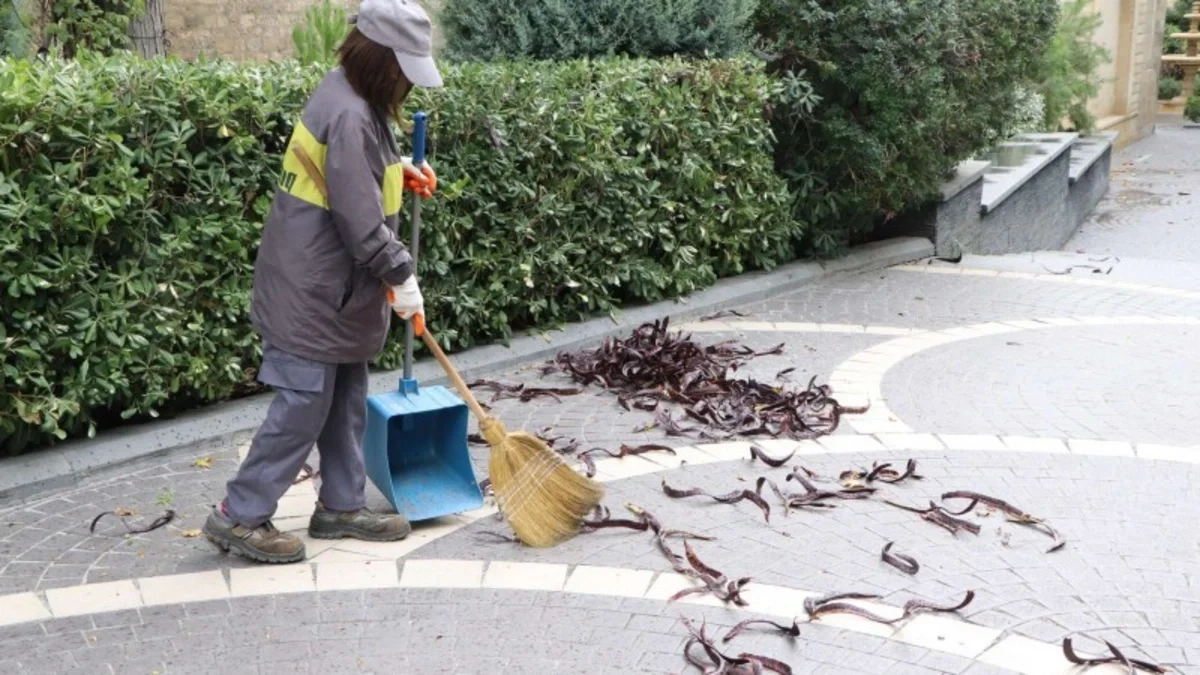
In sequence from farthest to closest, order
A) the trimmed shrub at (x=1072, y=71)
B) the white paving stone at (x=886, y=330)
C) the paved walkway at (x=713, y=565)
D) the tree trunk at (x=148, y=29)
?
the trimmed shrub at (x=1072, y=71), the tree trunk at (x=148, y=29), the white paving stone at (x=886, y=330), the paved walkway at (x=713, y=565)

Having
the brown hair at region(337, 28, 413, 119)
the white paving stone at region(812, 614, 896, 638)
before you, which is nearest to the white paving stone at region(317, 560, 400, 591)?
the white paving stone at region(812, 614, 896, 638)

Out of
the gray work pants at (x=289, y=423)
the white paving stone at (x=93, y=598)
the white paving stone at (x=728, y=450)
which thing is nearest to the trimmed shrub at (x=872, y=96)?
Answer: the white paving stone at (x=728, y=450)

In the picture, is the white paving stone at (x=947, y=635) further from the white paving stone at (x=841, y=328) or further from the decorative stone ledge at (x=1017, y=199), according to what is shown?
the decorative stone ledge at (x=1017, y=199)

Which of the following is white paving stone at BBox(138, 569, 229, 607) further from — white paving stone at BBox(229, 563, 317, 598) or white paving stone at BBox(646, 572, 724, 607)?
white paving stone at BBox(646, 572, 724, 607)

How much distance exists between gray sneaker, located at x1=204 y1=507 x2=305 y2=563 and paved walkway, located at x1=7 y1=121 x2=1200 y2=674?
0.21ft

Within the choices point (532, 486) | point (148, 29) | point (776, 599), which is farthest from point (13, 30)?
point (776, 599)

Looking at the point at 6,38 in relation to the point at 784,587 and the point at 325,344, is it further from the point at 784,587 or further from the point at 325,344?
the point at 784,587

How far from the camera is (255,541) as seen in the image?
460 cm

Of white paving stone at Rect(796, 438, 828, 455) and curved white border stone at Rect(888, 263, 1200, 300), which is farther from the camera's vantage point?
curved white border stone at Rect(888, 263, 1200, 300)

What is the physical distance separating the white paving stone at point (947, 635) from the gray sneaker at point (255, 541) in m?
2.04

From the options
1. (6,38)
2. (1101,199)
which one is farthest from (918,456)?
(1101,199)

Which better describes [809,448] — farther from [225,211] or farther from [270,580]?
[225,211]

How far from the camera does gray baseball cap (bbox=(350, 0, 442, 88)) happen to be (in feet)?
14.3

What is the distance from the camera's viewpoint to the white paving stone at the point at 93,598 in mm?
4320
